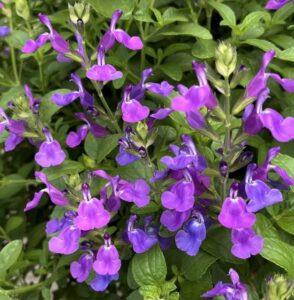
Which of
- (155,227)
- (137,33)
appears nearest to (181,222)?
(155,227)

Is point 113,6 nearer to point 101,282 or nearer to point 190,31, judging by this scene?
point 190,31

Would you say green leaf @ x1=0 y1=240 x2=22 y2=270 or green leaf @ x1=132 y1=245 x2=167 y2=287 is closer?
green leaf @ x1=132 y1=245 x2=167 y2=287

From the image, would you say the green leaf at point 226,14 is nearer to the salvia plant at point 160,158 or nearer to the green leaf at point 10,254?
the salvia plant at point 160,158

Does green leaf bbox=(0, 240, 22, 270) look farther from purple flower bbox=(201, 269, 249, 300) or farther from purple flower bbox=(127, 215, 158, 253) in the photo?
purple flower bbox=(201, 269, 249, 300)

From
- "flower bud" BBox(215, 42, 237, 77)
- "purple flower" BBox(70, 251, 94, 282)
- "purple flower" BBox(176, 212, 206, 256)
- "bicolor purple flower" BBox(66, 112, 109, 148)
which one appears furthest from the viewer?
"bicolor purple flower" BBox(66, 112, 109, 148)

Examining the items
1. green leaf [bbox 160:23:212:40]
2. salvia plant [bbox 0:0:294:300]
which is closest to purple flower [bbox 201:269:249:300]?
salvia plant [bbox 0:0:294:300]

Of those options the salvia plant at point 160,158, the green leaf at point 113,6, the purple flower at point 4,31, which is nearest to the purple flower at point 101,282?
the salvia plant at point 160,158
